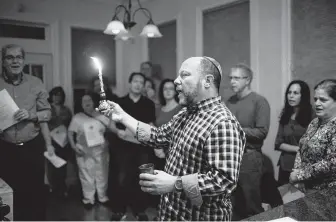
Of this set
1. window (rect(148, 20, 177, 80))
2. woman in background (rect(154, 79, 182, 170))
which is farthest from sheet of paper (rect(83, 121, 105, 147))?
window (rect(148, 20, 177, 80))

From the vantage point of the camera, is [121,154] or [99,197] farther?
[99,197]

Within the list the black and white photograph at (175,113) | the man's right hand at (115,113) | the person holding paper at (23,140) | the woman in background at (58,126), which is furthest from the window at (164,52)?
the man's right hand at (115,113)

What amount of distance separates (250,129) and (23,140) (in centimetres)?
162

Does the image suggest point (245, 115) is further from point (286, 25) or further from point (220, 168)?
point (220, 168)

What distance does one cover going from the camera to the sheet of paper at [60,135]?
3.08 meters

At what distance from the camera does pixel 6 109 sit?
1.97 m

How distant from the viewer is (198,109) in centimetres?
143

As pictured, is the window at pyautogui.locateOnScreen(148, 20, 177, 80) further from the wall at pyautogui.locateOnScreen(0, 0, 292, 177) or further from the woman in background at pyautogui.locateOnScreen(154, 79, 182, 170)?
the woman in background at pyautogui.locateOnScreen(154, 79, 182, 170)

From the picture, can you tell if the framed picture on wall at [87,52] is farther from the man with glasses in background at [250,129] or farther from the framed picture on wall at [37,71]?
the man with glasses in background at [250,129]

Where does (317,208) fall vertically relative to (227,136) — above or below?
below

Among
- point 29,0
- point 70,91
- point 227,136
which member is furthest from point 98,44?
point 227,136

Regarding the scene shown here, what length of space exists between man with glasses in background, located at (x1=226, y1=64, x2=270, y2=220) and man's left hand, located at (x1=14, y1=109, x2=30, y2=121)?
1.53 metres

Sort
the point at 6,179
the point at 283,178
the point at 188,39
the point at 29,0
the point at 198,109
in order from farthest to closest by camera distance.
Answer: the point at 188,39 < the point at 29,0 < the point at 283,178 < the point at 6,179 < the point at 198,109

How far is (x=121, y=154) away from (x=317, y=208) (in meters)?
2.08
